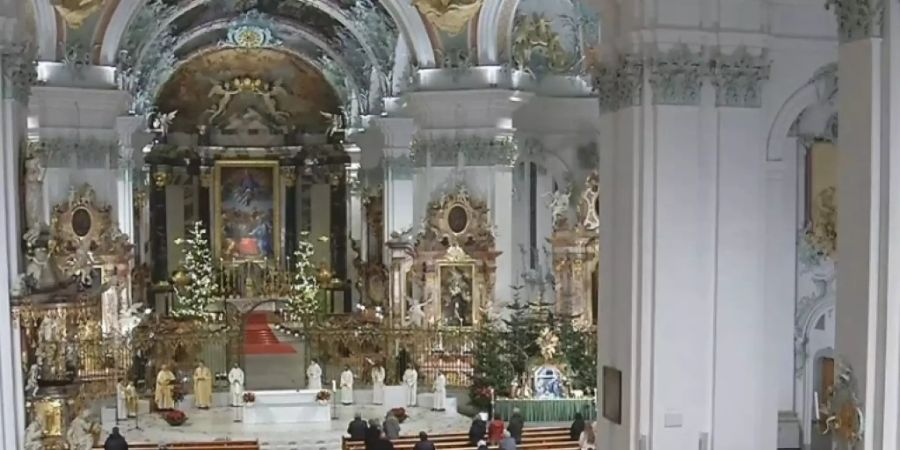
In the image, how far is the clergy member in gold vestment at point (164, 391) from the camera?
1888cm

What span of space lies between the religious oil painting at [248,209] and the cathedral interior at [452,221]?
76 millimetres

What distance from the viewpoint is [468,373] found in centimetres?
2036

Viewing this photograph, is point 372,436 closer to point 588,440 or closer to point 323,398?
point 588,440

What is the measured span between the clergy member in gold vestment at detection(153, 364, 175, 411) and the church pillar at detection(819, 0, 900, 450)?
44.2 ft

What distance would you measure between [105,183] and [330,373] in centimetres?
597

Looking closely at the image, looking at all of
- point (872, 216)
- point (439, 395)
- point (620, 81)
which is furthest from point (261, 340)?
point (872, 216)

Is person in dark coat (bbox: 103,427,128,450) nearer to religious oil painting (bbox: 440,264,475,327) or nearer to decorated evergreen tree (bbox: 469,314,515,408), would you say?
decorated evergreen tree (bbox: 469,314,515,408)

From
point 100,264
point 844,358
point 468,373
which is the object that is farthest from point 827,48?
point 100,264

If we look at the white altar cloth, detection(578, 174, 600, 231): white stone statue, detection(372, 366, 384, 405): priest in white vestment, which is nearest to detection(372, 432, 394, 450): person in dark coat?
the white altar cloth

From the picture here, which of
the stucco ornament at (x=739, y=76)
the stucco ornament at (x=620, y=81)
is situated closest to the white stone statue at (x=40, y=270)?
the stucco ornament at (x=620, y=81)

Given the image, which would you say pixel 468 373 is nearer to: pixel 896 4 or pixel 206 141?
pixel 896 4

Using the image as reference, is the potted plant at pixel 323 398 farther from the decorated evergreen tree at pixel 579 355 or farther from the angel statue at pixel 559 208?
the angel statue at pixel 559 208

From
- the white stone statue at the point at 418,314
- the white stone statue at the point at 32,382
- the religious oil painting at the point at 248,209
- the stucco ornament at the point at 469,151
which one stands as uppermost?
the stucco ornament at the point at 469,151

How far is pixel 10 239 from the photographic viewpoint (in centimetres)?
1055
